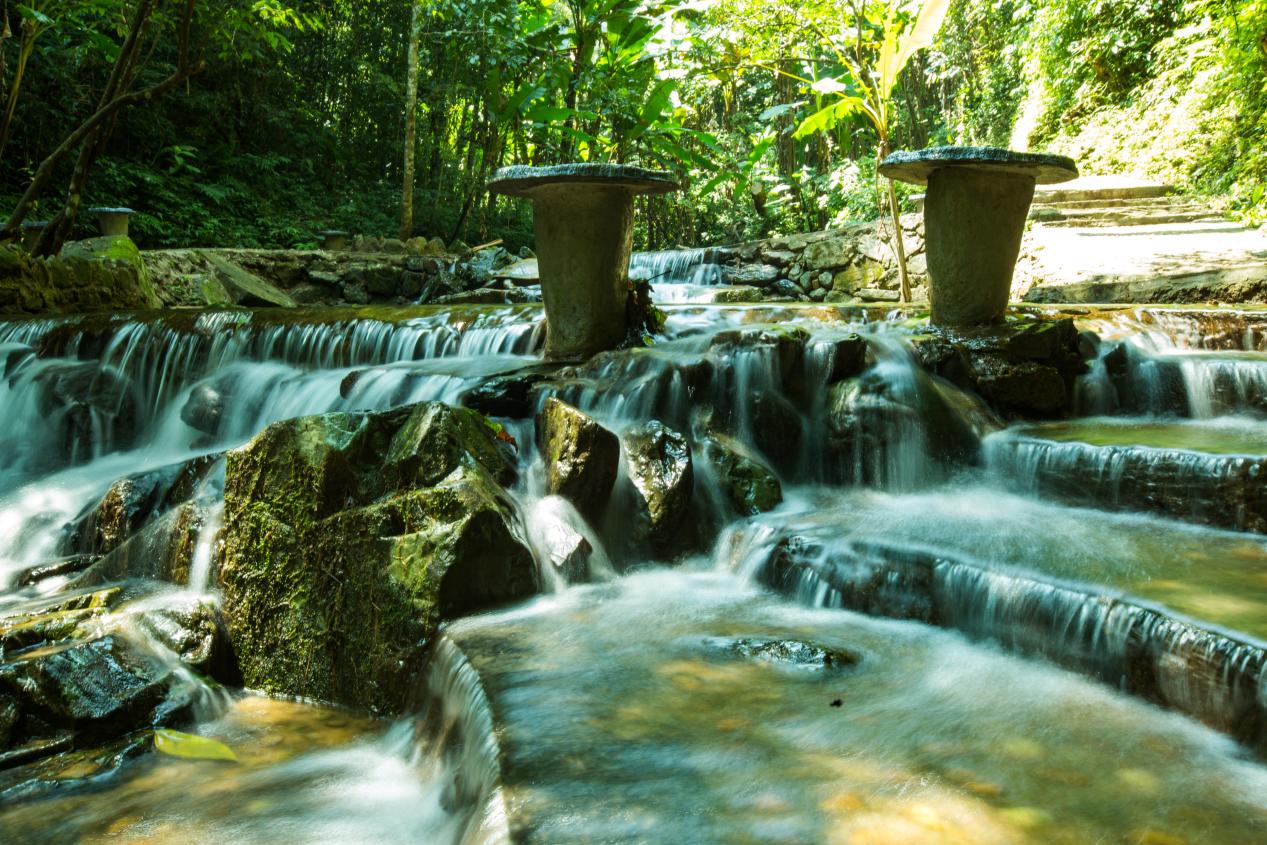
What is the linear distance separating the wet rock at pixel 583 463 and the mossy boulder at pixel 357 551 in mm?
477

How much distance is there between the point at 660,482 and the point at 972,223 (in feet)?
10.8

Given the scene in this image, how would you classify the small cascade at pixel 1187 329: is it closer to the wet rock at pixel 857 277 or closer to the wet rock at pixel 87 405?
the wet rock at pixel 857 277

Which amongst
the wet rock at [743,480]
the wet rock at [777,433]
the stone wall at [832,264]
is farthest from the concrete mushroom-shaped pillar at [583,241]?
the stone wall at [832,264]

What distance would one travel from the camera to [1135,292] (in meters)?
8.07

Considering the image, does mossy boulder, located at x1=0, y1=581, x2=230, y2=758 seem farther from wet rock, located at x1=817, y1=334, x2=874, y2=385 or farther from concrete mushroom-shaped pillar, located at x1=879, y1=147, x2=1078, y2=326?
concrete mushroom-shaped pillar, located at x1=879, y1=147, x2=1078, y2=326

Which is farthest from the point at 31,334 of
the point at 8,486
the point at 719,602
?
the point at 719,602

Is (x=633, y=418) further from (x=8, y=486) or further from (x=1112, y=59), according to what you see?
(x=1112, y=59)

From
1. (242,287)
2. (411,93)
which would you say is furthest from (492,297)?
(411,93)

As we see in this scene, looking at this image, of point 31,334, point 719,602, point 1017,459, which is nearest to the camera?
point 719,602

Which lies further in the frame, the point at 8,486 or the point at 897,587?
the point at 8,486

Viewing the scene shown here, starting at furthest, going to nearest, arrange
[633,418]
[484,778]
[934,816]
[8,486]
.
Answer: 1. [8,486]
2. [633,418]
3. [484,778]
4. [934,816]

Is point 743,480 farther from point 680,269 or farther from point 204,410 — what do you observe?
point 680,269

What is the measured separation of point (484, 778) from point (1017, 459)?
3.73 meters

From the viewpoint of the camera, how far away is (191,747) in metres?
2.85
